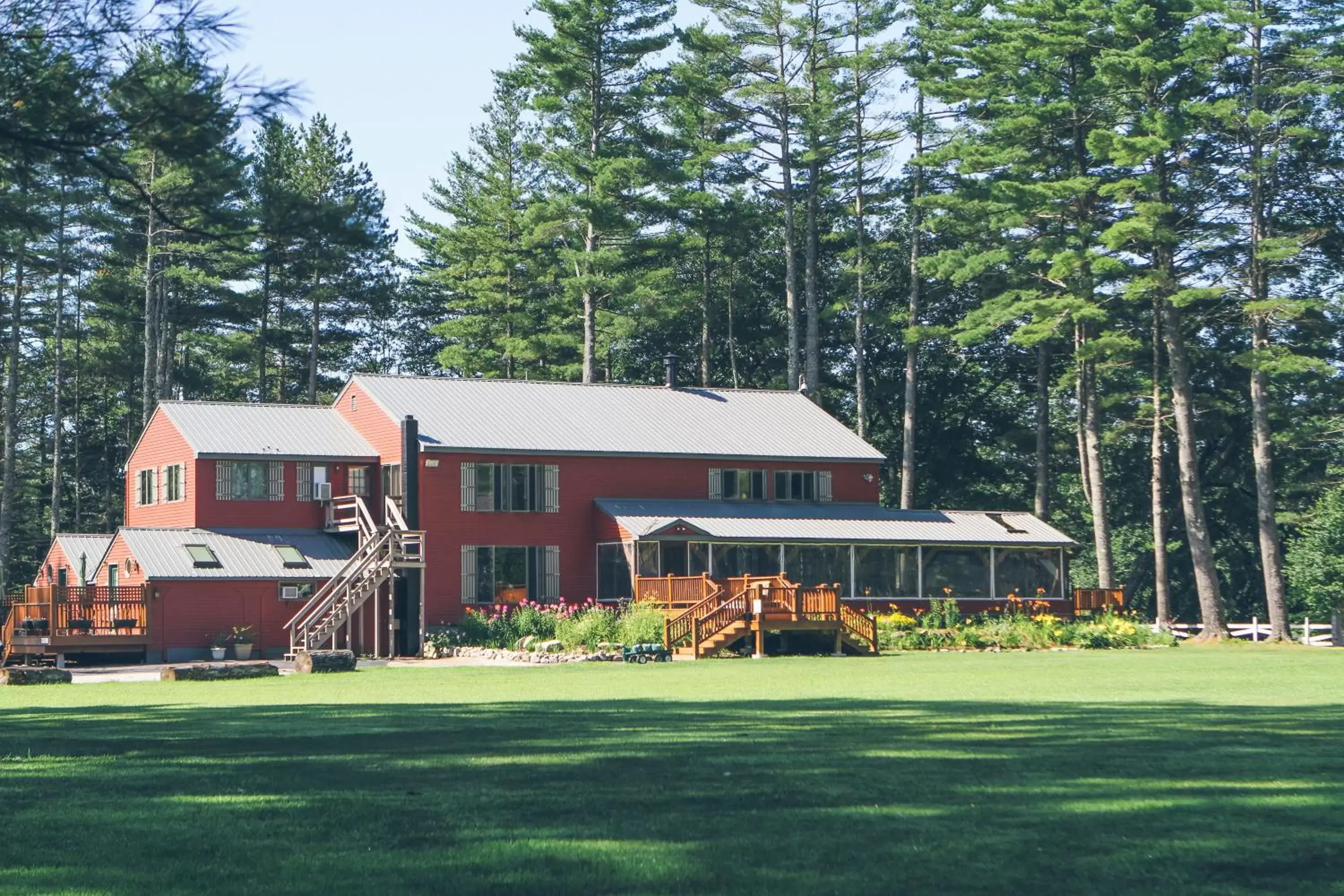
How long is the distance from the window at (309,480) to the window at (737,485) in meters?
11.1

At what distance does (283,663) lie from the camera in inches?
1576

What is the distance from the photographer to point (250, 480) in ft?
154

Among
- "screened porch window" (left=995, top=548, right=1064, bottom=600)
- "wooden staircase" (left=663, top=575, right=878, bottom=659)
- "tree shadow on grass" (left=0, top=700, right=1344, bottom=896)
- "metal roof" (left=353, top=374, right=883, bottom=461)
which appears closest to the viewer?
"tree shadow on grass" (left=0, top=700, right=1344, bottom=896)

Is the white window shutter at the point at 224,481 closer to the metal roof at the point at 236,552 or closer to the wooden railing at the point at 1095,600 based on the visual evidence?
the metal roof at the point at 236,552

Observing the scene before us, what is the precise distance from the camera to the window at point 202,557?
142 feet

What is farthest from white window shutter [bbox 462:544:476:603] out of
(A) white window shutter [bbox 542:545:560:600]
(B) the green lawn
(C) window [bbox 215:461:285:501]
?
(B) the green lawn

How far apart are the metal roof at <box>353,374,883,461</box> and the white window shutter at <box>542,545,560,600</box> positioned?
2.77 m

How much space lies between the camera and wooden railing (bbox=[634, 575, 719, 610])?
3919 cm

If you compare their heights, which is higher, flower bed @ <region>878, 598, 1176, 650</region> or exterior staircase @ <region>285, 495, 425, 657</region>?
exterior staircase @ <region>285, 495, 425, 657</region>

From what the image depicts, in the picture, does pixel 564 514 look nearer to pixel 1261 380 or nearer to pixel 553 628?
pixel 553 628

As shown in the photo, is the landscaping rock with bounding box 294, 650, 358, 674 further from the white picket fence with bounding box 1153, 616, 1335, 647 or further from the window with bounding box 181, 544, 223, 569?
the white picket fence with bounding box 1153, 616, 1335, 647

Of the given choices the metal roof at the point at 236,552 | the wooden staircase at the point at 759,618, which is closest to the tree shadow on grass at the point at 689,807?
the wooden staircase at the point at 759,618

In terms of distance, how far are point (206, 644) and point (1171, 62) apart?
1132 inches

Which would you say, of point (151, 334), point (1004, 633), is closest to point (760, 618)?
point (1004, 633)
